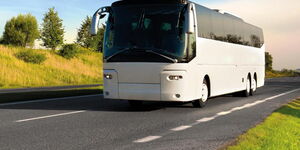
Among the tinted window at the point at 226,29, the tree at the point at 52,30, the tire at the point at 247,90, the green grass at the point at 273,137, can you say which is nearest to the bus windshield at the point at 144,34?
the tinted window at the point at 226,29

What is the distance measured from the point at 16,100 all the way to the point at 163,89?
6.84 metres

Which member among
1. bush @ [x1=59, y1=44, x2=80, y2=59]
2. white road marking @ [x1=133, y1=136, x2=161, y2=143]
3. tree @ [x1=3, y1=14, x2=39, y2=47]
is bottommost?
white road marking @ [x1=133, y1=136, x2=161, y2=143]

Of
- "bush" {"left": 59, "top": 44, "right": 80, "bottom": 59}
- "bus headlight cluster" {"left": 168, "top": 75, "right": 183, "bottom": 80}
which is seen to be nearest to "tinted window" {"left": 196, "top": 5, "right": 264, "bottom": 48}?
"bus headlight cluster" {"left": 168, "top": 75, "right": 183, "bottom": 80}

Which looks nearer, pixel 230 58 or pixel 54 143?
pixel 54 143

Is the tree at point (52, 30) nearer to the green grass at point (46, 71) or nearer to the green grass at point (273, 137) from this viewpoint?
the green grass at point (46, 71)

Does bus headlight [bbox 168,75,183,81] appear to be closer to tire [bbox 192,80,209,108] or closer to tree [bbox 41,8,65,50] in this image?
tire [bbox 192,80,209,108]

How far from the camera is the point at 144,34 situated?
12250mm

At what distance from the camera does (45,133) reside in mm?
8188

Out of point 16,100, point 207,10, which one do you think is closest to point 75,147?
point 207,10

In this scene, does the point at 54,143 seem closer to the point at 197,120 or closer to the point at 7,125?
the point at 7,125

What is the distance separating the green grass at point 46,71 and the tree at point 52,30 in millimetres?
5718

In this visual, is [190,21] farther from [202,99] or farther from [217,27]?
[217,27]

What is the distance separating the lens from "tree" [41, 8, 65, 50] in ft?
182

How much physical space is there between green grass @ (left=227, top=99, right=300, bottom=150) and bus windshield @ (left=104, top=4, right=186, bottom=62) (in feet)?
11.0
